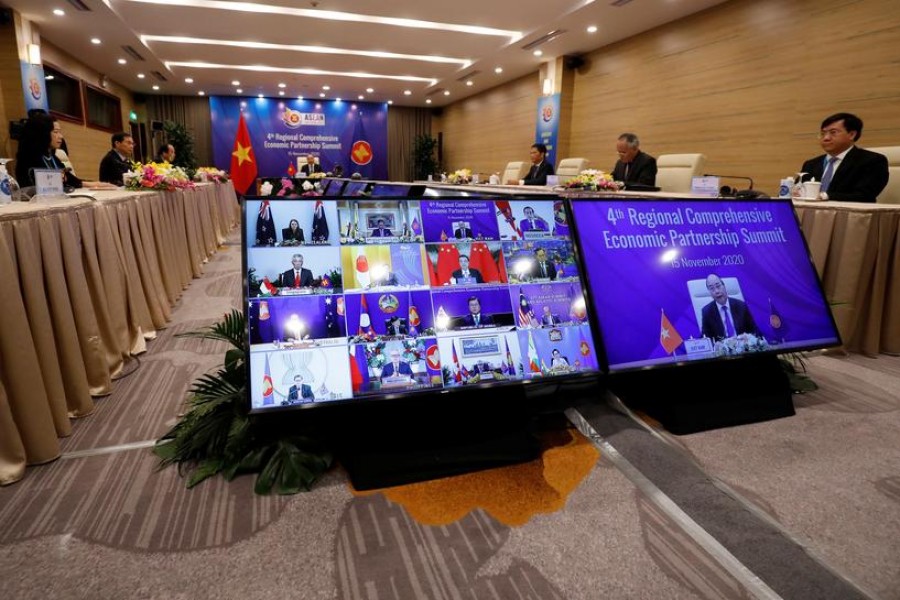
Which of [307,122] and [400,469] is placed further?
[307,122]

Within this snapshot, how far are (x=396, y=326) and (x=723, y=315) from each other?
1187mm

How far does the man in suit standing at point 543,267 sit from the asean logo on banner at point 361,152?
12766 millimetres

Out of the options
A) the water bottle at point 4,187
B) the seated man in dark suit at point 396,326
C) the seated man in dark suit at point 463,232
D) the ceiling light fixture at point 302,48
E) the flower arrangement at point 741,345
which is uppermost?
the ceiling light fixture at point 302,48

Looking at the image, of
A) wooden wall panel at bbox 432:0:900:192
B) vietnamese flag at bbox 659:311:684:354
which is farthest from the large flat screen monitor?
wooden wall panel at bbox 432:0:900:192

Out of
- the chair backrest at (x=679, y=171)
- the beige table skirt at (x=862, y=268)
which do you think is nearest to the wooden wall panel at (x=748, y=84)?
the chair backrest at (x=679, y=171)

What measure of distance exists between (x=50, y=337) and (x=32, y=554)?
0.77 metres

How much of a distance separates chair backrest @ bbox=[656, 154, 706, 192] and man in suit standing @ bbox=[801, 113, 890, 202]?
3.17 ft

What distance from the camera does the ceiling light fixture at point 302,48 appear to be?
753 cm

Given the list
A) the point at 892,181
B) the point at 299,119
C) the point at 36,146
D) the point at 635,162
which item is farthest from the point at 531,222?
the point at 299,119

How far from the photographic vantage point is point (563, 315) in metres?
1.52

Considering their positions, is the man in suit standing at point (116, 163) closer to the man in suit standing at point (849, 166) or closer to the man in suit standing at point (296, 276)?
the man in suit standing at point (296, 276)

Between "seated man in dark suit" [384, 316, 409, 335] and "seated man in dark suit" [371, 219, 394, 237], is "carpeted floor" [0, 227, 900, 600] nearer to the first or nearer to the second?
"seated man in dark suit" [384, 316, 409, 335]

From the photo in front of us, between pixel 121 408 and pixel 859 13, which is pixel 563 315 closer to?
pixel 121 408

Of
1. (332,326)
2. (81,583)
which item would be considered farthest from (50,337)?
(332,326)
